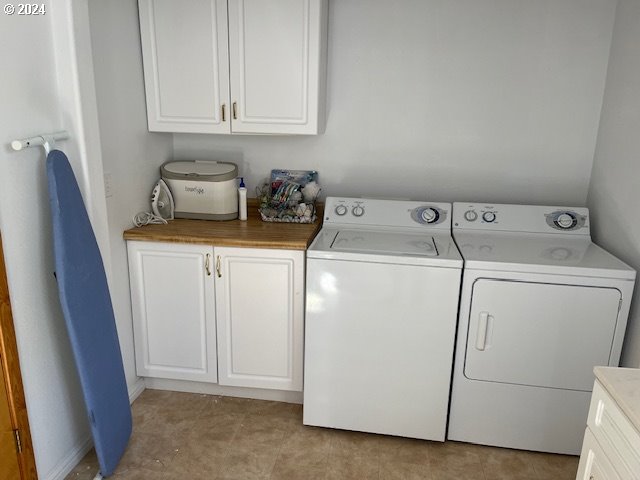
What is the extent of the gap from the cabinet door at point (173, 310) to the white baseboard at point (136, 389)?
7cm

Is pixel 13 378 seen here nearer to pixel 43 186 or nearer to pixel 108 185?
pixel 43 186

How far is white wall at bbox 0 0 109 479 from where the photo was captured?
1757 millimetres

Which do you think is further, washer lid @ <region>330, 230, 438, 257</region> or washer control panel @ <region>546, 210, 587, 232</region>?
washer control panel @ <region>546, 210, 587, 232</region>

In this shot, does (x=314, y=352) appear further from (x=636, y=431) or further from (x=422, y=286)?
(x=636, y=431)

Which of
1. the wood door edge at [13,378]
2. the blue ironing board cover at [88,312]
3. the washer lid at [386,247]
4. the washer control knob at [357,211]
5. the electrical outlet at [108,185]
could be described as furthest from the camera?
the washer control knob at [357,211]

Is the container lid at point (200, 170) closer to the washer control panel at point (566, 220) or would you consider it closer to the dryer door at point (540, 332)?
the dryer door at point (540, 332)

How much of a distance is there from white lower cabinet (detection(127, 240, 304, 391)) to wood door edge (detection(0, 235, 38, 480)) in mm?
787

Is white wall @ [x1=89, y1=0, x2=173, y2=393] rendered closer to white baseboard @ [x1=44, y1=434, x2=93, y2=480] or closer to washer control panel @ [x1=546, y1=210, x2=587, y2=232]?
white baseboard @ [x1=44, y1=434, x2=93, y2=480]

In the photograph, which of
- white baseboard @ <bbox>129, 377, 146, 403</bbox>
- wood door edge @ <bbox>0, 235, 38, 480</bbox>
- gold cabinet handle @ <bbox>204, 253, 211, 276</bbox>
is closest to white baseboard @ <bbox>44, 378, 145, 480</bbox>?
wood door edge @ <bbox>0, 235, 38, 480</bbox>

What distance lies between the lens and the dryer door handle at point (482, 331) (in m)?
2.20

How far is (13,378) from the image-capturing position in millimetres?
1794

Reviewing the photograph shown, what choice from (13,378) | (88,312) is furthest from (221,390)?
(13,378)

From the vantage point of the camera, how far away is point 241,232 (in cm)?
254

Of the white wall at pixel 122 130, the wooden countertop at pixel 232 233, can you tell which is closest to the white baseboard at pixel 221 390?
the white wall at pixel 122 130
